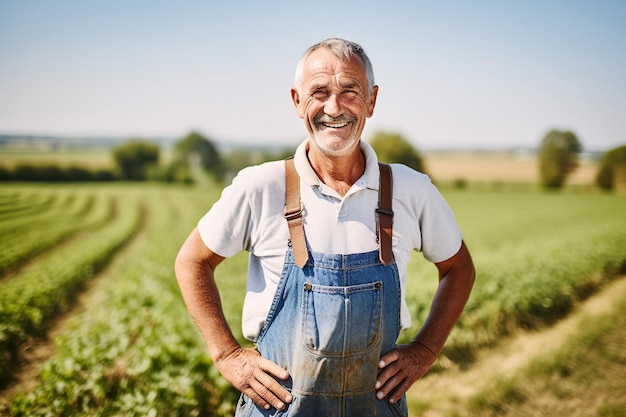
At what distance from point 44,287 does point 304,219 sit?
8.78 metres

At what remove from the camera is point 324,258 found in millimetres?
1668

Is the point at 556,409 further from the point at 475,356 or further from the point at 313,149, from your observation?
the point at 313,149

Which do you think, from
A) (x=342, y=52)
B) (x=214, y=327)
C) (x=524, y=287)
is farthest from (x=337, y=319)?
(x=524, y=287)

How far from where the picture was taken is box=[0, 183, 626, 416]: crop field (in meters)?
3.51

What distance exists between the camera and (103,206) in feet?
87.4

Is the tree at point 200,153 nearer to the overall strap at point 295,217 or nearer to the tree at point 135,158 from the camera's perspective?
the tree at point 135,158

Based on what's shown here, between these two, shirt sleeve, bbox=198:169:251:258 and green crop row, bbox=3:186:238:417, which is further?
green crop row, bbox=3:186:238:417

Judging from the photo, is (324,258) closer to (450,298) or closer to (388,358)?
(388,358)

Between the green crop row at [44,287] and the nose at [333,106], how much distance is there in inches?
233

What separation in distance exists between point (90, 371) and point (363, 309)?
3.25m

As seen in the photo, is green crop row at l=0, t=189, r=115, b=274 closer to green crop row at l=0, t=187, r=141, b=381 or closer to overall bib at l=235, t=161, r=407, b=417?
green crop row at l=0, t=187, r=141, b=381

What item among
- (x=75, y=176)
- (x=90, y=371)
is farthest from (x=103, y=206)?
(x=90, y=371)

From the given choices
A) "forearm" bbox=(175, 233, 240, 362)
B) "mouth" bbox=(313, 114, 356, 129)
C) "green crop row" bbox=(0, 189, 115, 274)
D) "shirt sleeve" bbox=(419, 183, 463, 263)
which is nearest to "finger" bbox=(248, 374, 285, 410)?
"forearm" bbox=(175, 233, 240, 362)

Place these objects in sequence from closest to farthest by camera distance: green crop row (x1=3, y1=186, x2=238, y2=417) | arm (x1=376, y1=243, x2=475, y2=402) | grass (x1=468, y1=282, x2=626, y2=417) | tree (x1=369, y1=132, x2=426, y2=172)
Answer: arm (x1=376, y1=243, x2=475, y2=402) → green crop row (x1=3, y1=186, x2=238, y2=417) → grass (x1=468, y1=282, x2=626, y2=417) → tree (x1=369, y1=132, x2=426, y2=172)
